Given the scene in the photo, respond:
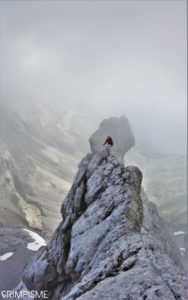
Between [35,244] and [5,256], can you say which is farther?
[35,244]

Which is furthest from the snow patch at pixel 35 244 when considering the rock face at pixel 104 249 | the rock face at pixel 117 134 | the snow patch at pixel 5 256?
the rock face at pixel 117 134

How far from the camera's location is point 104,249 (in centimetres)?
2134

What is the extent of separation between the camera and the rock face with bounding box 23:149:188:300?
1452 cm

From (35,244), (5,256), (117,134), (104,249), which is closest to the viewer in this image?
(104,249)

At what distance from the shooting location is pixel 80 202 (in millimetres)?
31578

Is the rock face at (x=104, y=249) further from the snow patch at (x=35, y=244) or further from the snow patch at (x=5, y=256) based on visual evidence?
the snow patch at (x=35, y=244)

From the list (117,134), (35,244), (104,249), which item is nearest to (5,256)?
(35,244)

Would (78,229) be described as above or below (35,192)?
below

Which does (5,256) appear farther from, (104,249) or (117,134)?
(117,134)

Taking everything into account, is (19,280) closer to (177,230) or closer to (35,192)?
(35,192)

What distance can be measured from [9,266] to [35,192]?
10316 cm

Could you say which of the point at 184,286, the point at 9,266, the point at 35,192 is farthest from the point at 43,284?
the point at 35,192

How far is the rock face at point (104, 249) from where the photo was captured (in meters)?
14.5

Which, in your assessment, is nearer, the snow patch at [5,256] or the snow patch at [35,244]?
the snow patch at [5,256]
